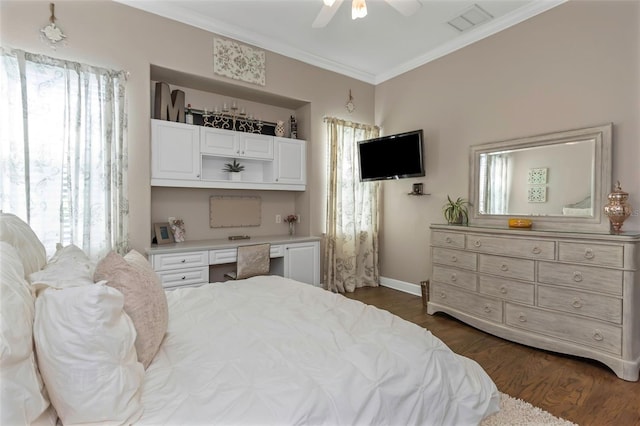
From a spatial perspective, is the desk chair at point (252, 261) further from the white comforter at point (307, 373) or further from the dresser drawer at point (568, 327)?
the dresser drawer at point (568, 327)

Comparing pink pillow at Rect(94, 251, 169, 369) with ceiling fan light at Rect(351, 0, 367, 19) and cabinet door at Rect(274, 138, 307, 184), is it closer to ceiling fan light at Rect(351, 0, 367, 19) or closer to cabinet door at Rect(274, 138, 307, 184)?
ceiling fan light at Rect(351, 0, 367, 19)

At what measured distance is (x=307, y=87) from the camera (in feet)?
14.1

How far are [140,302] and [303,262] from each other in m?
2.90

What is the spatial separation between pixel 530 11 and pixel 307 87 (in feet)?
8.46

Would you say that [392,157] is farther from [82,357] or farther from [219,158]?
[82,357]

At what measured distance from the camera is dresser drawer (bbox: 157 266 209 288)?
3094 millimetres

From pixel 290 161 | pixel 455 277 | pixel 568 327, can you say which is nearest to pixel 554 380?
pixel 568 327

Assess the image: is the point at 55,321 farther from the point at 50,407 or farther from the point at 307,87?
the point at 307,87

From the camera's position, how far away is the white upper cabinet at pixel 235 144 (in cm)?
361

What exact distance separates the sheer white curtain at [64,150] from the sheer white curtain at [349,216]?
2529 millimetres

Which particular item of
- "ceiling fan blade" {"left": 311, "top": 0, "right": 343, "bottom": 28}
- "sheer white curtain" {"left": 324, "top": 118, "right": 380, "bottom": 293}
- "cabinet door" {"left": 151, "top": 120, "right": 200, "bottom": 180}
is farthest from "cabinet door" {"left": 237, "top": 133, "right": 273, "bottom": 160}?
"ceiling fan blade" {"left": 311, "top": 0, "right": 343, "bottom": 28}

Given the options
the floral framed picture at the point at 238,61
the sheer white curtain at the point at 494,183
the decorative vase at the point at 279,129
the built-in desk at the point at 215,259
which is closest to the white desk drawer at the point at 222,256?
the built-in desk at the point at 215,259

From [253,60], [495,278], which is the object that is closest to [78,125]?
[253,60]

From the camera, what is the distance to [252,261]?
3588 millimetres
